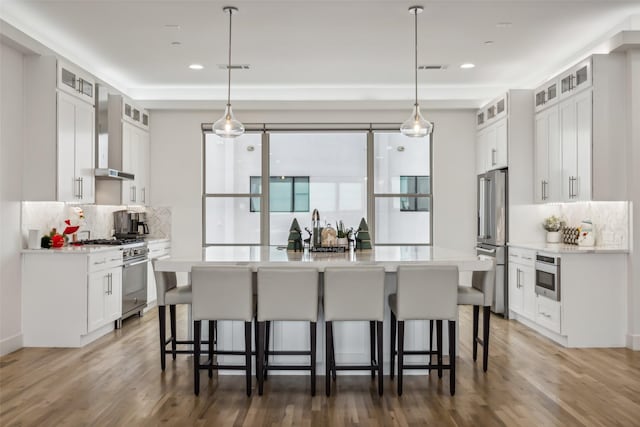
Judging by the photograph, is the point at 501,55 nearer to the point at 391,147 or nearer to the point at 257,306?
the point at 391,147

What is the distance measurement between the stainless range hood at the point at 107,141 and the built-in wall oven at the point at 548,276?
16.1ft

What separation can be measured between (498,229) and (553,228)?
2.12ft

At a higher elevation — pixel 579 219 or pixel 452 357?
pixel 579 219

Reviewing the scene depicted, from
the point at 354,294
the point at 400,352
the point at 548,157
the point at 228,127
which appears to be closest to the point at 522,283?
the point at 548,157

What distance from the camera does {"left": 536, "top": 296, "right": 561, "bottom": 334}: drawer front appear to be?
5.19 meters

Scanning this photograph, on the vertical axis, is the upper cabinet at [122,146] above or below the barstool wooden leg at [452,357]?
above

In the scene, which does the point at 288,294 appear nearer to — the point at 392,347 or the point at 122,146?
the point at 392,347

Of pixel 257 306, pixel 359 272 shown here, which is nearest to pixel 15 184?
pixel 257 306

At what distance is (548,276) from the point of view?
17.6 ft

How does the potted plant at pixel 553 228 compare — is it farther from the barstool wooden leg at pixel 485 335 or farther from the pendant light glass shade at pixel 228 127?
the pendant light glass shade at pixel 228 127

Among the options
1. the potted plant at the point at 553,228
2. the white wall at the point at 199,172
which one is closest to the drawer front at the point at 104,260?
the white wall at the point at 199,172

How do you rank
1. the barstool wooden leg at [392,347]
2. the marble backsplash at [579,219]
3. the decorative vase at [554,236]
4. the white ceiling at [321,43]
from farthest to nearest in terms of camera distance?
the decorative vase at [554,236], the marble backsplash at [579,219], the white ceiling at [321,43], the barstool wooden leg at [392,347]

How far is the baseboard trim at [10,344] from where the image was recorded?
4730 millimetres

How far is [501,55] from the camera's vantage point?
20.2 feet
